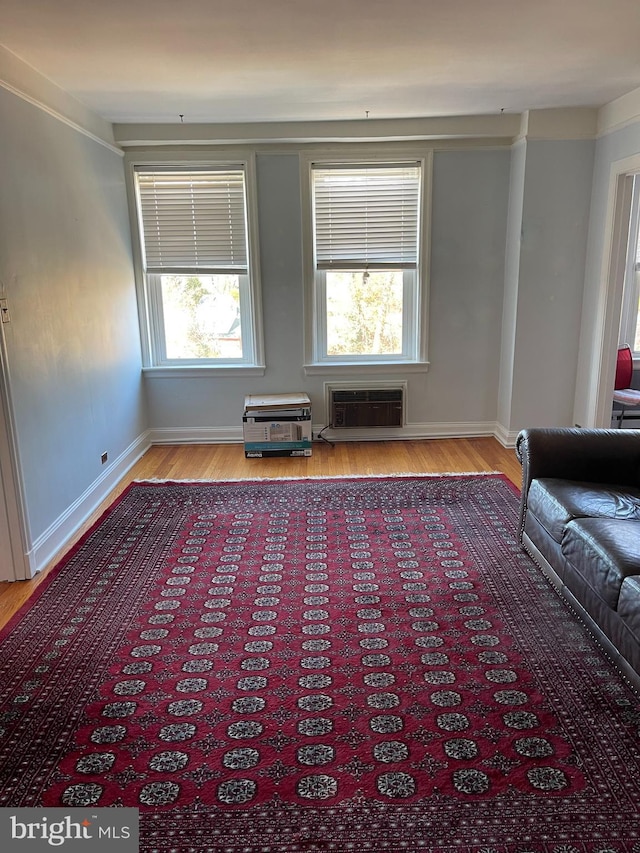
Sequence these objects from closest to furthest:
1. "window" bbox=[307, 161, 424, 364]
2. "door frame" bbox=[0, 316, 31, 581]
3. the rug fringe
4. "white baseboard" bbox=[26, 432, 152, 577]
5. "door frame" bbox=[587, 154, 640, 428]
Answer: "door frame" bbox=[0, 316, 31, 581], "white baseboard" bbox=[26, 432, 152, 577], "door frame" bbox=[587, 154, 640, 428], the rug fringe, "window" bbox=[307, 161, 424, 364]

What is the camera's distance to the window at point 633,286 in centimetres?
550

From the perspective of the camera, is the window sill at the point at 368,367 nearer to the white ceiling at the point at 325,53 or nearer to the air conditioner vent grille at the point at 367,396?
the air conditioner vent grille at the point at 367,396

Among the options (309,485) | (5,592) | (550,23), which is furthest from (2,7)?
(309,485)

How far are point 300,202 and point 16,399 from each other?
114 inches

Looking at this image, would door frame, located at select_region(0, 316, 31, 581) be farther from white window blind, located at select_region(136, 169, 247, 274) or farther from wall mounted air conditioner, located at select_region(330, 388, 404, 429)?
wall mounted air conditioner, located at select_region(330, 388, 404, 429)

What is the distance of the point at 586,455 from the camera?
9.86 feet

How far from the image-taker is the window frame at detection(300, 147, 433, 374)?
4.81 metres

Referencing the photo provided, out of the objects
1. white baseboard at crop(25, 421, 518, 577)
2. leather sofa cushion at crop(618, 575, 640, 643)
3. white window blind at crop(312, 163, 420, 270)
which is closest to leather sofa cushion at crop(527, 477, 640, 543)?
leather sofa cushion at crop(618, 575, 640, 643)

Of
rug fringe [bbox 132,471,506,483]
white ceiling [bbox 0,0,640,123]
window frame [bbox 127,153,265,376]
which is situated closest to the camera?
white ceiling [bbox 0,0,640,123]

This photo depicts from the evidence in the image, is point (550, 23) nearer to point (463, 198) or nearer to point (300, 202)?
point (463, 198)

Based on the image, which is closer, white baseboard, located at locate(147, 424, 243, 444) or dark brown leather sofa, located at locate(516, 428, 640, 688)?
dark brown leather sofa, located at locate(516, 428, 640, 688)

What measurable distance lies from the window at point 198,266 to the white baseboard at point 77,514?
1.00 metres

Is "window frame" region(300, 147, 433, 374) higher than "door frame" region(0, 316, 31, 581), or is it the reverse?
"window frame" region(300, 147, 433, 374)

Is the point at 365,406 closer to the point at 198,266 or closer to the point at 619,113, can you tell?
the point at 198,266
